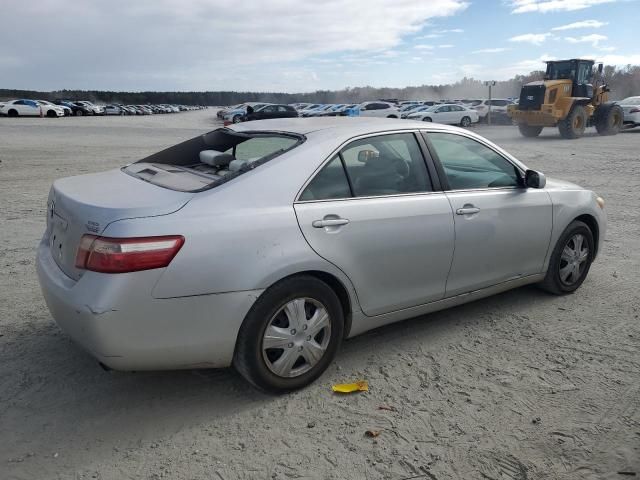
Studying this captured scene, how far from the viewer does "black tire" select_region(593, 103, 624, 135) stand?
24234 mm

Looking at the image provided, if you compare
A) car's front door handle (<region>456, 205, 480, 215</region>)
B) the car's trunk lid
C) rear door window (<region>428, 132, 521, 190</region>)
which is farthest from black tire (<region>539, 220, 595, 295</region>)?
the car's trunk lid

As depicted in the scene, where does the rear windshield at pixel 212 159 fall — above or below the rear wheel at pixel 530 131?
above

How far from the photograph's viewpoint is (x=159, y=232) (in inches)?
108

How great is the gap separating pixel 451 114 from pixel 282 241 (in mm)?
32686

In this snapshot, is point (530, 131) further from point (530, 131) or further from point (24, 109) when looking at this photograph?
point (24, 109)

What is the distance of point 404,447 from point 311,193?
1461 millimetres

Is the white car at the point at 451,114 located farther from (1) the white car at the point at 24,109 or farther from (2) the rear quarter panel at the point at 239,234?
(1) the white car at the point at 24,109

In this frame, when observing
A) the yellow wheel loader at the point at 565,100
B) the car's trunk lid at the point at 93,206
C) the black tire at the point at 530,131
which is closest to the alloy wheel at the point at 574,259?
the car's trunk lid at the point at 93,206

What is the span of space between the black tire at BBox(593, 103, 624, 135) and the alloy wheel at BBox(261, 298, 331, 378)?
82.0 feet

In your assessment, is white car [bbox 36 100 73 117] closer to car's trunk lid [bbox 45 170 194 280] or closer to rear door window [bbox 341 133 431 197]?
car's trunk lid [bbox 45 170 194 280]

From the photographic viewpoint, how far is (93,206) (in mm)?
2916

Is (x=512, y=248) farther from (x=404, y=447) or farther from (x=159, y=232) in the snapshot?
(x=159, y=232)

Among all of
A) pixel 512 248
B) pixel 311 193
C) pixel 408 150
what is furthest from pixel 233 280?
pixel 512 248

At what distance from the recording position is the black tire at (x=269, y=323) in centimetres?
300
